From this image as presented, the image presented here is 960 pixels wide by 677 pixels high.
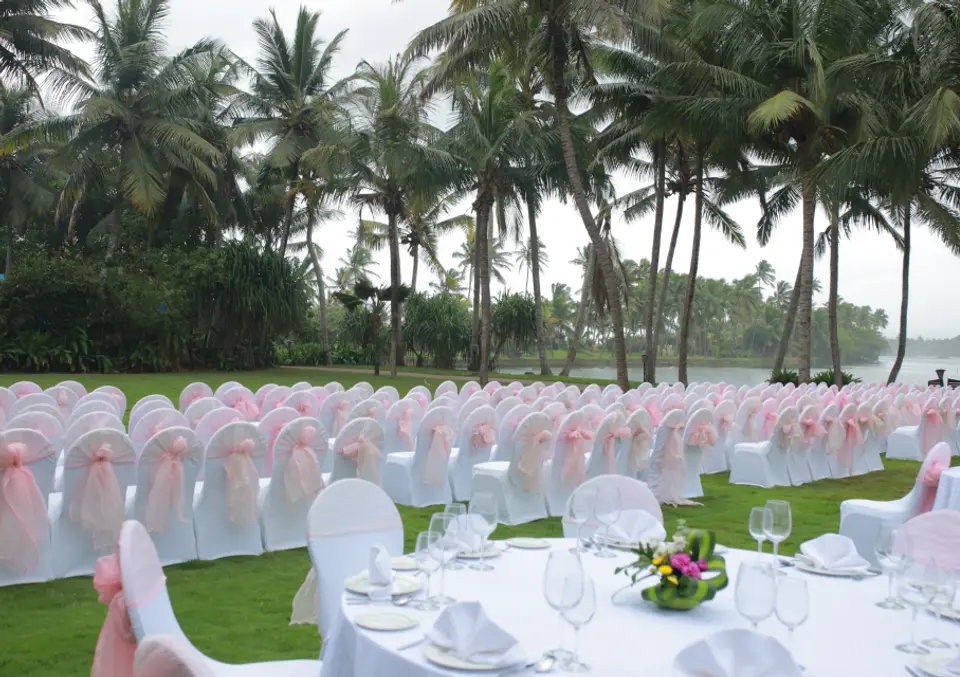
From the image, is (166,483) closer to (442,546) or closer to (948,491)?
(442,546)

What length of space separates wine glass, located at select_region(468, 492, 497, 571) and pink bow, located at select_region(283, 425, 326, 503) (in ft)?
10.1

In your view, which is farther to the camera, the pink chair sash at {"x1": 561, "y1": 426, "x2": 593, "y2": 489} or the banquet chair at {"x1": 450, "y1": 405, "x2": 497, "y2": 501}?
the banquet chair at {"x1": 450, "y1": 405, "x2": 497, "y2": 501}

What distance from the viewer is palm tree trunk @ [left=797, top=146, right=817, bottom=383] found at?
17984 mm

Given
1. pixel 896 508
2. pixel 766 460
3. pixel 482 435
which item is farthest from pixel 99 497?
pixel 766 460

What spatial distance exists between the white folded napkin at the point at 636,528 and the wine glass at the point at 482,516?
603 mm

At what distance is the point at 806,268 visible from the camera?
60.2ft

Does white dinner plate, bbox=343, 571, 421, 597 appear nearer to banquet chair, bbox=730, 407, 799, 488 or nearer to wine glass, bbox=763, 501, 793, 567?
wine glass, bbox=763, 501, 793, 567

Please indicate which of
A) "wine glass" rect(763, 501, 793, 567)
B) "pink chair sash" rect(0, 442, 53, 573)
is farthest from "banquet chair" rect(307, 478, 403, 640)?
"pink chair sash" rect(0, 442, 53, 573)

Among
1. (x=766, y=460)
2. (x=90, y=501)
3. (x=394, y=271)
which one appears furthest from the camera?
(x=394, y=271)

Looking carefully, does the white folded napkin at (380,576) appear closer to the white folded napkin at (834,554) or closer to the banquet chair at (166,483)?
the white folded napkin at (834,554)

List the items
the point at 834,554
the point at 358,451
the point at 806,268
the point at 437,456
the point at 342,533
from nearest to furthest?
1. the point at 834,554
2. the point at 342,533
3. the point at 358,451
4. the point at 437,456
5. the point at 806,268

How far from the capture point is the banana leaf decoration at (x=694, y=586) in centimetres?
259

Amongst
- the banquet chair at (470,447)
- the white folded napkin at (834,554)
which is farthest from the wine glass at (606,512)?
the banquet chair at (470,447)

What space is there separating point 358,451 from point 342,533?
10.3 feet
